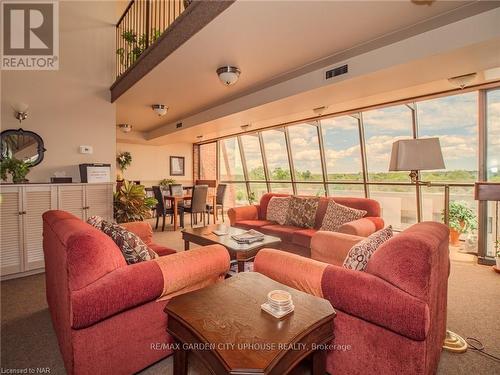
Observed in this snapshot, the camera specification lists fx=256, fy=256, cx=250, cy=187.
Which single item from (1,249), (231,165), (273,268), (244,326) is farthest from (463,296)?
(231,165)

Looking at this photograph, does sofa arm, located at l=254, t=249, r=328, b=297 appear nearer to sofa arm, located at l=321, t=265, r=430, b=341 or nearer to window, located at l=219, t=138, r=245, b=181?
sofa arm, located at l=321, t=265, r=430, b=341

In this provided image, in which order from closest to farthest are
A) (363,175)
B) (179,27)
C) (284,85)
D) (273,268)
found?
(273,268) → (179,27) → (284,85) → (363,175)

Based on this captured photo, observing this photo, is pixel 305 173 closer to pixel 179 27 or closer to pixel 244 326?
pixel 179 27

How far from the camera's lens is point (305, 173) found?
650cm

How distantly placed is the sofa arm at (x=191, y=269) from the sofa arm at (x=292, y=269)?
28 cm

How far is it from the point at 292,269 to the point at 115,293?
3.32ft

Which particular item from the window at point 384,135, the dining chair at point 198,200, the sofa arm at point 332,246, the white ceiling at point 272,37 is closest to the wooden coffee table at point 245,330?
the sofa arm at point 332,246

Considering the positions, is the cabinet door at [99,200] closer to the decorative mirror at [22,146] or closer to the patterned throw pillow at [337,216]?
the decorative mirror at [22,146]

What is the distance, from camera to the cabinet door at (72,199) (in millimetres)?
3400

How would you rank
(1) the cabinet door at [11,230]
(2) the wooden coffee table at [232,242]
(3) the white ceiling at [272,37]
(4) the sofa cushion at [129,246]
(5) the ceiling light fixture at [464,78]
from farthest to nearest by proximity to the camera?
(1) the cabinet door at [11,230]
(5) the ceiling light fixture at [464,78]
(2) the wooden coffee table at [232,242]
(3) the white ceiling at [272,37]
(4) the sofa cushion at [129,246]

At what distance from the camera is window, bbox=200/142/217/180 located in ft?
29.5

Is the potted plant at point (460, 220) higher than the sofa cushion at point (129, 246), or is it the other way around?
the sofa cushion at point (129, 246)

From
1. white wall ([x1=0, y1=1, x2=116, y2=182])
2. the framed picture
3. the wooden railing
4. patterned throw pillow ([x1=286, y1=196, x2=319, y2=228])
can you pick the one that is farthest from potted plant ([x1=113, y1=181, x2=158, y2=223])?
the framed picture

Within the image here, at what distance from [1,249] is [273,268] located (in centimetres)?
331
